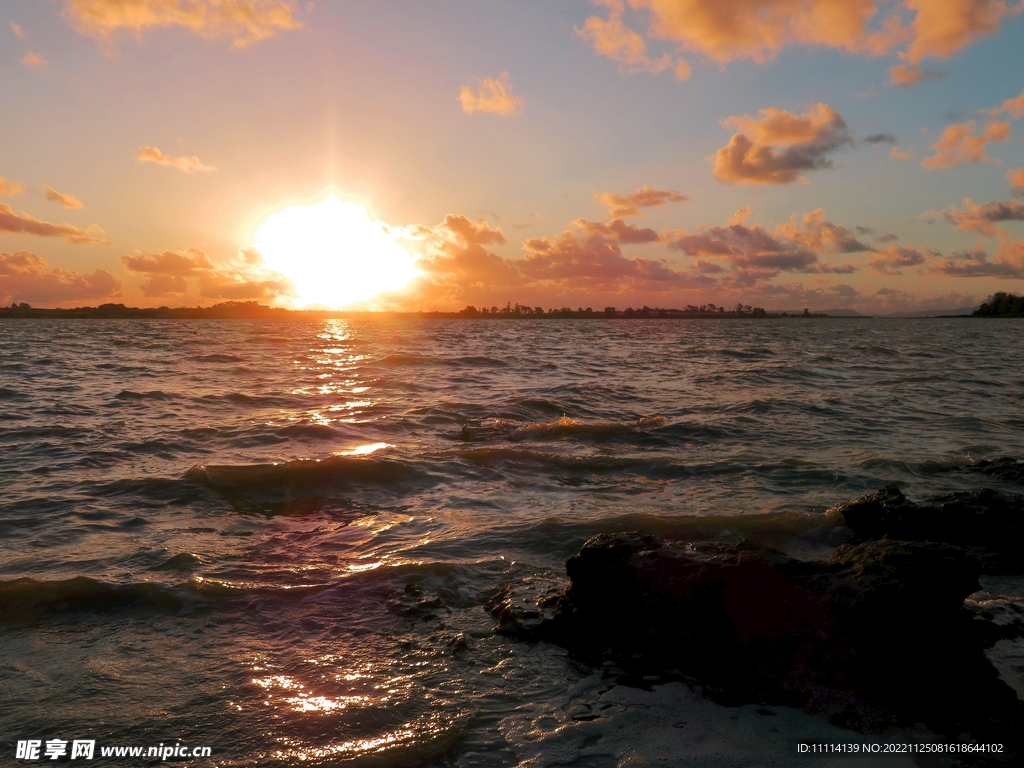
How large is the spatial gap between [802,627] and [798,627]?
0.02m

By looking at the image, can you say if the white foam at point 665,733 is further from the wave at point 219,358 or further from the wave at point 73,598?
the wave at point 219,358

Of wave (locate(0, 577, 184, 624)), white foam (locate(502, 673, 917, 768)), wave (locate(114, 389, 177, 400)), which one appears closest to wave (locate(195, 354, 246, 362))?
wave (locate(114, 389, 177, 400))

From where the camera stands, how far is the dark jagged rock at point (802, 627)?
3721mm

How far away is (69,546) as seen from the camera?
6.59 metres

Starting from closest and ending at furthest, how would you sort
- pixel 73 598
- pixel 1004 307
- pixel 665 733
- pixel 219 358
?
pixel 665 733
pixel 73 598
pixel 219 358
pixel 1004 307

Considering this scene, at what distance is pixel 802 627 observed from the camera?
4.05 metres

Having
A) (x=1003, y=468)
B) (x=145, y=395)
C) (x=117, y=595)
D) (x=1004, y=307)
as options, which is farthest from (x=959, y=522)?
(x=1004, y=307)

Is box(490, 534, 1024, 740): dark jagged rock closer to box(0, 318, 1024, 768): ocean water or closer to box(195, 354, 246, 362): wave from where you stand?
box(0, 318, 1024, 768): ocean water

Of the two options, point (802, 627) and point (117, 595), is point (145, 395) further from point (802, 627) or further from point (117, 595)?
point (802, 627)

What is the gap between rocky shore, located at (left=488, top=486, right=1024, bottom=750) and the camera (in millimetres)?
3719

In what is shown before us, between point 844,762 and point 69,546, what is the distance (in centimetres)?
696

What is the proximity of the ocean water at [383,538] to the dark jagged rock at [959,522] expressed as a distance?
0.56 meters

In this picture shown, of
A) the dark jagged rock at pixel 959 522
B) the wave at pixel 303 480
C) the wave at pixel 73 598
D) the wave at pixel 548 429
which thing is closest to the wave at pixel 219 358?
the wave at pixel 548 429

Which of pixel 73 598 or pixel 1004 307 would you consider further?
pixel 1004 307
